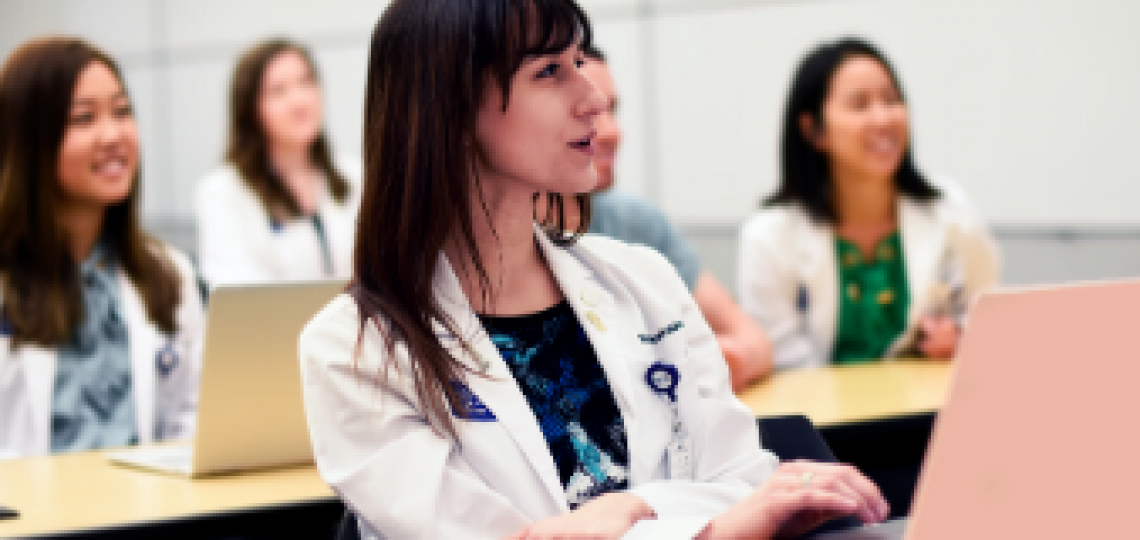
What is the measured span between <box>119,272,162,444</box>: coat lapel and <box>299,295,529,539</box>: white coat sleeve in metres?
1.22

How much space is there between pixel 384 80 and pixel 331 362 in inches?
12.6

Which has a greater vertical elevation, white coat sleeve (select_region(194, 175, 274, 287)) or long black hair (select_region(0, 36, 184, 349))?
long black hair (select_region(0, 36, 184, 349))

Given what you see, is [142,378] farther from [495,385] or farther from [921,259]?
[921,259]

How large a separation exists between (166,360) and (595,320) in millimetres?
1340

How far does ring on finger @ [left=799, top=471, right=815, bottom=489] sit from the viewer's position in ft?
3.45

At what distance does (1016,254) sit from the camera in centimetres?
400

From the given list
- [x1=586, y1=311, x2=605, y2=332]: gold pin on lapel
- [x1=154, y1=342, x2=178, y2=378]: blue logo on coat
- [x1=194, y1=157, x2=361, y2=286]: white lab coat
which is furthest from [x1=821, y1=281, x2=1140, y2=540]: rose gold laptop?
[x1=194, y1=157, x2=361, y2=286]: white lab coat

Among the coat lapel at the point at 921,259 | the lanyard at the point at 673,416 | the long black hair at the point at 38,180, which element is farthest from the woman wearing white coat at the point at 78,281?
the coat lapel at the point at 921,259

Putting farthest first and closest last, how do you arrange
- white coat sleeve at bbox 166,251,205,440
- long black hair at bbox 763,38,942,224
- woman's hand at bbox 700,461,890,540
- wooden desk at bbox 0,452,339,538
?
long black hair at bbox 763,38,942,224 → white coat sleeve at bbox 166,251,205,440 → wooden desk at bbox 0,452,339,538 → woman's hand at bbox 700,461,890,540

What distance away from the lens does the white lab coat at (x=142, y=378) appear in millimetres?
2260

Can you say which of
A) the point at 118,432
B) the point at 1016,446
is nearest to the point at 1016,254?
the point at 118,432

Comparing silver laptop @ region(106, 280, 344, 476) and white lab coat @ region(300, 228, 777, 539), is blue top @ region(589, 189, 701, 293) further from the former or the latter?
white lab coat @ region(300, 228, 777, 539)

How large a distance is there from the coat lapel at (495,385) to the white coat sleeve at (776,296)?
1.76 metres

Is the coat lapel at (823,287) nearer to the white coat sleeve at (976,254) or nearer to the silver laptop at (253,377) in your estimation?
the white coat sleeve at (976,254)
